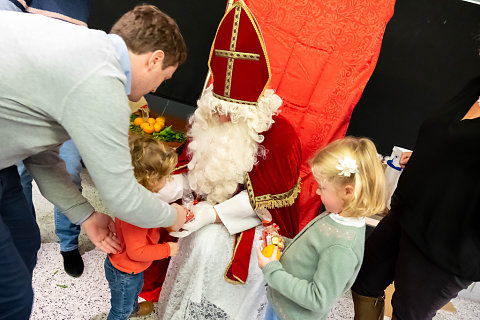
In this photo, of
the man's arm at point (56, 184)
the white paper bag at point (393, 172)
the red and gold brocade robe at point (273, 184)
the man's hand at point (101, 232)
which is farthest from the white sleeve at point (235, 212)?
the white paper bag at point (393, 172)

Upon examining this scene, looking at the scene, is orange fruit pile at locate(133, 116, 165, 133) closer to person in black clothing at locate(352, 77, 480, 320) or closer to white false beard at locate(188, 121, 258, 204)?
white false beard at locate(188, 121, 258, 204)

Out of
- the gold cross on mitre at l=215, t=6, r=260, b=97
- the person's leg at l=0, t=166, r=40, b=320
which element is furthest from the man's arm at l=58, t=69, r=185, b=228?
the gold cross on mitre at l=215, t=6, r=260, b=97

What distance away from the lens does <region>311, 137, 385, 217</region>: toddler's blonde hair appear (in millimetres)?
1316

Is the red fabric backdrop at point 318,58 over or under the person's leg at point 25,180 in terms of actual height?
over

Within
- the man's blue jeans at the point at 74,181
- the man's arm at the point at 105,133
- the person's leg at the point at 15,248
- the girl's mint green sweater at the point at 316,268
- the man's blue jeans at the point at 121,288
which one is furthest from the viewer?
the man's blue jeans at the point at 74,181

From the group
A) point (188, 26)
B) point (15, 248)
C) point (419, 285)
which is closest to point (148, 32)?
point (15, 248)

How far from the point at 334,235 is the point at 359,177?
24 centimetres

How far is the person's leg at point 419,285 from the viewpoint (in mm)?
1495

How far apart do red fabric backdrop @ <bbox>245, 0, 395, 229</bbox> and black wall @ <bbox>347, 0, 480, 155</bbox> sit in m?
0.43

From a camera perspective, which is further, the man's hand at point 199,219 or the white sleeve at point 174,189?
the white sleeve at point 174,189

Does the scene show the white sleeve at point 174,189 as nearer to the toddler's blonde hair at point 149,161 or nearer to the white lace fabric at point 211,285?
the white lace fabric at point 211,285

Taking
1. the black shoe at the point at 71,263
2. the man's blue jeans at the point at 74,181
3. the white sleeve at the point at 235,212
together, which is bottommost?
the black shoe at the point at 71,263

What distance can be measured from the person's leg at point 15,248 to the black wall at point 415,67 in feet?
8.02

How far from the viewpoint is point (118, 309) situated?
1.79 metres
